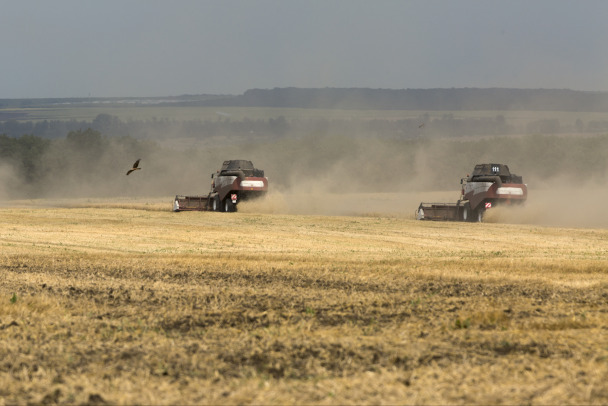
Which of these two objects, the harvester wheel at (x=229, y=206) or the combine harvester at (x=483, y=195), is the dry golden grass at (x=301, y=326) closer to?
the combine harvester at (x=483, y=195)

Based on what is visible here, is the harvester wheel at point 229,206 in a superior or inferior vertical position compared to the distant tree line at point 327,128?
inferior

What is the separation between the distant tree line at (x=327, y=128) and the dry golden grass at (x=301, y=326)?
10905 centimetres

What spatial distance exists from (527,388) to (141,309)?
7.28 metres

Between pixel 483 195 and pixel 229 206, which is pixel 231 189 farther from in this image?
pixel 483 195

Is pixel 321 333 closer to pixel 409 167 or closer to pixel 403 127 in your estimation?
pixel 409 167

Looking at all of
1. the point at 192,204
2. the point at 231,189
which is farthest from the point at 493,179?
the point at 192,204

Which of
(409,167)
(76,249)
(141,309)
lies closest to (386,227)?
(76,249)

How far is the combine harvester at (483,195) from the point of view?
40.8m

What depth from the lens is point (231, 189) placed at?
4681cm

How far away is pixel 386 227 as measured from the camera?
123 feet

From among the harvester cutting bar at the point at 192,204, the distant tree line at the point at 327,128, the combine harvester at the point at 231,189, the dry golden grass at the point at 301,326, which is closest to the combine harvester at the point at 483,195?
the combine harvester at the point at 231,189

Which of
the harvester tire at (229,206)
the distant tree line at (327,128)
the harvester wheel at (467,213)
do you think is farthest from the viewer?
the distant tree line at (327,128)

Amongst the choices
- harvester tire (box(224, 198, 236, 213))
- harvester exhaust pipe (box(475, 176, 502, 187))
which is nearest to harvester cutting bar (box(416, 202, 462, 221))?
harvester exhaust pipe (box(475, 176, 502, 187))

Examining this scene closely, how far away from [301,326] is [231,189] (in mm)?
34854
